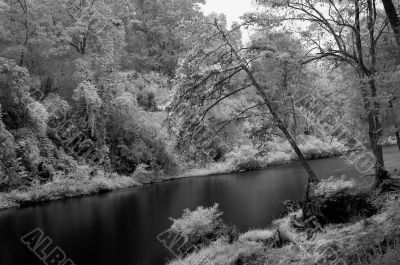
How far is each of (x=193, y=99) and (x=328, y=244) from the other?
538 cm

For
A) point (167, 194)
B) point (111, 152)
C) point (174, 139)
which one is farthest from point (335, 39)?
point (111, 152)

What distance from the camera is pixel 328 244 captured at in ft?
22.6

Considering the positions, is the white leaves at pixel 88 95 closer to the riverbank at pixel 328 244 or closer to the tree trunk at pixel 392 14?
the riverbank at pixel 328 244

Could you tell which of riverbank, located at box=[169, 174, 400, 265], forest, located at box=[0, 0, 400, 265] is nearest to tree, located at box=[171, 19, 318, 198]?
forest, located at box=[0, 0, 400, 265]

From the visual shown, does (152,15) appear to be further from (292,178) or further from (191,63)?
(191,63)

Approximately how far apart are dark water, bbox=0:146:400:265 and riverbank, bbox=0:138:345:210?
4.32 ft

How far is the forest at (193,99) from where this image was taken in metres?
10.4

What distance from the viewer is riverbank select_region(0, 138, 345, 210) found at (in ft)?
65.6

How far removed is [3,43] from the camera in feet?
79.4

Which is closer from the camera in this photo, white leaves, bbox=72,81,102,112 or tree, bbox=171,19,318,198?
tree, bbox=171,19,318,198

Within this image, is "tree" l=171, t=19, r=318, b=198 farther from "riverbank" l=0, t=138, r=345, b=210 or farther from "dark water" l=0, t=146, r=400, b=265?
"dark water" l=0, t=146, r=400, b=265

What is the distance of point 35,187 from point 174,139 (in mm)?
12658

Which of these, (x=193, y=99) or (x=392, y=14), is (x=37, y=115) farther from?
(x=392, y=14)

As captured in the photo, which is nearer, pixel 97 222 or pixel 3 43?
pixel 97 222
